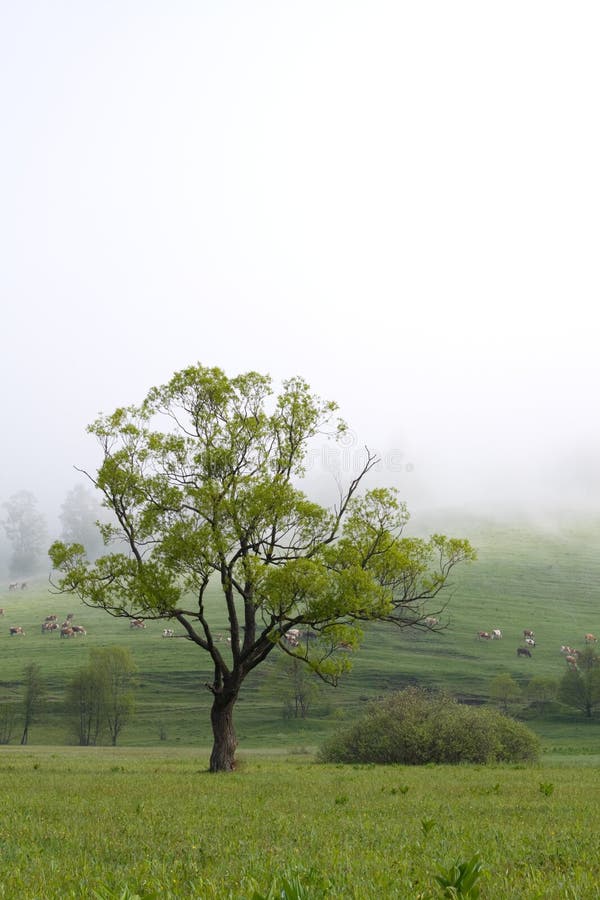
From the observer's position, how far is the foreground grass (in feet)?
22.8

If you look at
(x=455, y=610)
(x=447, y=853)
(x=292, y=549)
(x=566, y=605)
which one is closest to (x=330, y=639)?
(x=292, y=549)

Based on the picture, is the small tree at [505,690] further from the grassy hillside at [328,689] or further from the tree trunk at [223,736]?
the tree trunk at [223,736]

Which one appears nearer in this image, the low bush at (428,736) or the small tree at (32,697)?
the low bush at (428,736)

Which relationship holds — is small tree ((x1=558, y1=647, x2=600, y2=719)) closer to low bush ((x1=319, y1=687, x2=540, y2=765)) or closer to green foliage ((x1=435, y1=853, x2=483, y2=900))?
low bush ((x1=319, y1=687, x2=540, y2=765))

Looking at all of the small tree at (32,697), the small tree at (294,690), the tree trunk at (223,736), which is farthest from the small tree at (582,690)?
the tree trunk at (223,736)

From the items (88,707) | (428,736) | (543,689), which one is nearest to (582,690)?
A: (543,689)

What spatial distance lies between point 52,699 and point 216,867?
5443 inches

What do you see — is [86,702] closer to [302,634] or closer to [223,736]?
[302,634]

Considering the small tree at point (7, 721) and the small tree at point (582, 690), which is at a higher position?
the small tree at point (582, 690)

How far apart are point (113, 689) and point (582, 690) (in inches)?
2984

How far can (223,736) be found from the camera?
34219 millimetres

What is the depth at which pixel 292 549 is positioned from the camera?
36.4 m

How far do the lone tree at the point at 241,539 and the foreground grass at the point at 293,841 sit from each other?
12.0m

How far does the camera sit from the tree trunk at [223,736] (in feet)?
110
